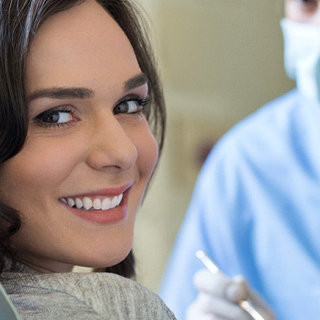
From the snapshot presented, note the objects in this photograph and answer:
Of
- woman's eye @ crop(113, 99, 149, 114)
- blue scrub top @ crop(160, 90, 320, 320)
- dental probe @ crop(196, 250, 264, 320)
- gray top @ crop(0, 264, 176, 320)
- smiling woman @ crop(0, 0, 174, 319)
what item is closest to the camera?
gray top @ crop(0, 264, 176, 320)

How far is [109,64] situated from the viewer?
688 millimetres

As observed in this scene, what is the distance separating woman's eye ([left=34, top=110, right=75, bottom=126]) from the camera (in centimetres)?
66

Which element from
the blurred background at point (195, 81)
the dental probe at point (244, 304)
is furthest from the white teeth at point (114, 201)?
the blurred background at point (195, 81)

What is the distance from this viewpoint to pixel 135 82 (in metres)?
0.73

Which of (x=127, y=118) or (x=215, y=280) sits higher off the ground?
(x=127, y=118)

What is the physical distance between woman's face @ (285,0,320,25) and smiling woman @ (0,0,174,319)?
905mm

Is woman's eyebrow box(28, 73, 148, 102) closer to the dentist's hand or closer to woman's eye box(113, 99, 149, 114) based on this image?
woman's eye box(113, 99, 149, 114)

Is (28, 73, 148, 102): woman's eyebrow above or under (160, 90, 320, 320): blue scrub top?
above

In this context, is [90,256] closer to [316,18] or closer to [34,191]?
[34,191]

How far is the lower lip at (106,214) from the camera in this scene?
67 centimetres

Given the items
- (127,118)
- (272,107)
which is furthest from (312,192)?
(127,118)

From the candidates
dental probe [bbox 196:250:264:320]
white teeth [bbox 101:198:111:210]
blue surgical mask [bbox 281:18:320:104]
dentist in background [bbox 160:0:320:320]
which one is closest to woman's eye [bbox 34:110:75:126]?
white teeth [bbox 101:198:111:210]

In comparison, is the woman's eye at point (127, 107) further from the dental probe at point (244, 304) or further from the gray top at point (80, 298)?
the dental probe at point (244, 304)

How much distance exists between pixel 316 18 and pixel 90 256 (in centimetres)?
106
